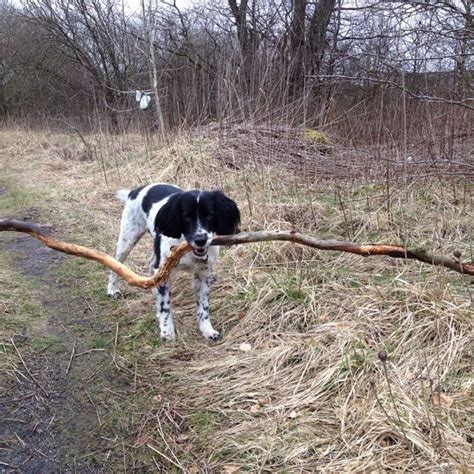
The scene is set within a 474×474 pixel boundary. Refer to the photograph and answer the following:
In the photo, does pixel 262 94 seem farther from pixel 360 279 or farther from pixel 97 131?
pixel 97 131

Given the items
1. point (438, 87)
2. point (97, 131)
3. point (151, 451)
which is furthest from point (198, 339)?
point (97, 131)

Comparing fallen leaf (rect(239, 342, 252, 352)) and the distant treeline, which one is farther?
the distant treeline

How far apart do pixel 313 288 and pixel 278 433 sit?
133 cm

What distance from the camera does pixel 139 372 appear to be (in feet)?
9.93

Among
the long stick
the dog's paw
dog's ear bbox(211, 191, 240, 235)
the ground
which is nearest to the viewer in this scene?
the ground

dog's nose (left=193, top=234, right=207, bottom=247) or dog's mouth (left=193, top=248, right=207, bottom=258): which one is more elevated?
dog's nose (left=193, top=234, right=207, bottom=247)

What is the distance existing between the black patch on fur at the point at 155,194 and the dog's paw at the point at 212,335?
43.4 inches

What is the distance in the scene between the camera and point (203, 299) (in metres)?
3.59

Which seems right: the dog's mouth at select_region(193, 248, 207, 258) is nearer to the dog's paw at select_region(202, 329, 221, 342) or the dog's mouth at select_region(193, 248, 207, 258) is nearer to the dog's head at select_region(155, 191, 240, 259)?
the dog's head at select_region(155, 191, 240, 259)

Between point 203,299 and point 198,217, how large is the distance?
678 mm

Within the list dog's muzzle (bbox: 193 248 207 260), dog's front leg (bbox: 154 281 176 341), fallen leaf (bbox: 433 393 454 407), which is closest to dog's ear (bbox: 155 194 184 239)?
dog's muzzle (bbox: 193 248 207 260)

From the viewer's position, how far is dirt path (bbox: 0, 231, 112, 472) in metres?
2.32

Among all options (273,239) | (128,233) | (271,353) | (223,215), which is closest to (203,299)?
(223,215)

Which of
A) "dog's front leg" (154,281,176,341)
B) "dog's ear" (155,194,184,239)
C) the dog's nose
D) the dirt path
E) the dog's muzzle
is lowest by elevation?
the dirt path
